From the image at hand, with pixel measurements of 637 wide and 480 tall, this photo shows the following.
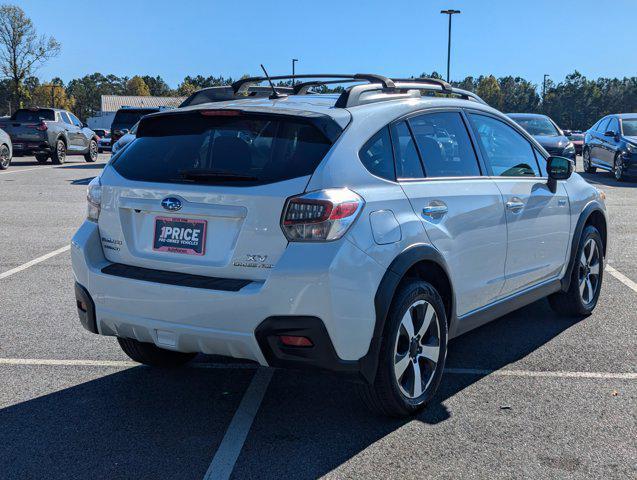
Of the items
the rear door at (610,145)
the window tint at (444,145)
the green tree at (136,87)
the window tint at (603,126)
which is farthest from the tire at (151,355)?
the green tree at (136,87)

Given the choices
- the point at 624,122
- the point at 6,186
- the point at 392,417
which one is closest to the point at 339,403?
the point at 392,417

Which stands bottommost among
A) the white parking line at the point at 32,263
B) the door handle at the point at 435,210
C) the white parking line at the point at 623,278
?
the white parking line at the point at 32,263

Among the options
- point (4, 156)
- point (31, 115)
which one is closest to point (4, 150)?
point (4, 156)

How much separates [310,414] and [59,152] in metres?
23.1

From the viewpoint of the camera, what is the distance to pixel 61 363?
4922mm

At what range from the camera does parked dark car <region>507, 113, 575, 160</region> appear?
18562 mm

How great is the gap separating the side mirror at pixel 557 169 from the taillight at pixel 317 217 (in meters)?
2.48

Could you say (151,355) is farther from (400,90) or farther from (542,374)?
(542,374)

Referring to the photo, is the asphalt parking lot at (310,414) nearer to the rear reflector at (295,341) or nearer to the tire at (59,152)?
the rear reflector at (295,341)

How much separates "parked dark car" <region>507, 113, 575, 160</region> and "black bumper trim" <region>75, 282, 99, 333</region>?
1575cm

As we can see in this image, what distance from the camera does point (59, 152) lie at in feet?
83.1

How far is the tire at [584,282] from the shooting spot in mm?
5984

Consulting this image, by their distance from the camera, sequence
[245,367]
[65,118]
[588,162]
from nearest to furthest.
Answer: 1. [245,367]
2. [588,162]
3. [65,118]

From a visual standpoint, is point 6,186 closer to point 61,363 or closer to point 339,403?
point 61,363
